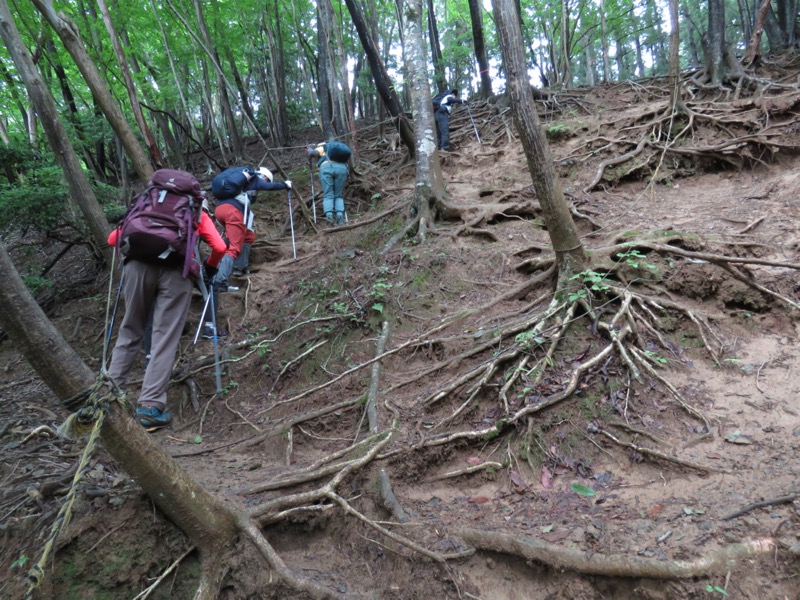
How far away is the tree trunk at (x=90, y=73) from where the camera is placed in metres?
5.66

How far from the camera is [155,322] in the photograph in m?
4.19

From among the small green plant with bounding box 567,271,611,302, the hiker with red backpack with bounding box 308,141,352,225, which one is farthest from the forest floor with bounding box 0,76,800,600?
the hiker with red backpack with bounding box 308,141,352,225

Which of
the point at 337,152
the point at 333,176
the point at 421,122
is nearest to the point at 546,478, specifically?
the point at 421,122

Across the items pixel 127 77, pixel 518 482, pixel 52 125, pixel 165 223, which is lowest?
pixel 518 482

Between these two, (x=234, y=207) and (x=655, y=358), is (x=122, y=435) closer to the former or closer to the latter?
(x=655, y=358)

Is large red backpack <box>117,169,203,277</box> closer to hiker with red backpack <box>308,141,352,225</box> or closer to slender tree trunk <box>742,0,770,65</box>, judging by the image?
hiker with red backpack <box>308,141,352,225</box>

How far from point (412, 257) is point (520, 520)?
152 inches

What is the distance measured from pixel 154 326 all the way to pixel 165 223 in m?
1.00

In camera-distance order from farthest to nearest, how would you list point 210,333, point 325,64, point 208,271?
point 325,64
point 210,333
point 208,271

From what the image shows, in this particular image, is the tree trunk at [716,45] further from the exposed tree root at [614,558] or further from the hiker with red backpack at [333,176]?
the exposed tree root at [614,558]

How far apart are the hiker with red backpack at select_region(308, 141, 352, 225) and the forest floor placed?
2.47 m

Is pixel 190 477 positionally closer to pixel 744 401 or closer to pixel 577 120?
pixel 744 401

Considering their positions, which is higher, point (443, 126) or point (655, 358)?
point (443, 126)

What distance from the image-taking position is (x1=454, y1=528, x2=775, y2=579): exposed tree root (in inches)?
79.0
